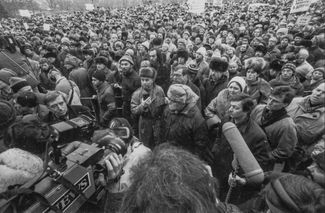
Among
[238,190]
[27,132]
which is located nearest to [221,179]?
[238,190]

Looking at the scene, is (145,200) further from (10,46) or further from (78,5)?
(78,5)

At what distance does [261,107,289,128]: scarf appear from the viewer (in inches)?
93.4

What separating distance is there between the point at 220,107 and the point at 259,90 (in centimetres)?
84

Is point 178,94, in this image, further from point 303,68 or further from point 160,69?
point 160,69

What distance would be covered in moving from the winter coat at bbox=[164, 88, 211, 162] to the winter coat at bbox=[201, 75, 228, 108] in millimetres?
1394

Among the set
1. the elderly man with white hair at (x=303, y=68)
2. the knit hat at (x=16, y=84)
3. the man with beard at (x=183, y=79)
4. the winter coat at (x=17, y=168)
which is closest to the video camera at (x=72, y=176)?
the winter coat at (x=17, y=168)

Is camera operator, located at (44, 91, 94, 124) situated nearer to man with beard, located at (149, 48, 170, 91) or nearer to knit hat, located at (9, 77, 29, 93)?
knit hat, located at (9, 77, 29, 93)

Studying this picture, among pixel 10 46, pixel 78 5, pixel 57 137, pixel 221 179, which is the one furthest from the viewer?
pixel 78 5

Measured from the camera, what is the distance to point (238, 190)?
2.38m

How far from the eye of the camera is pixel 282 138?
89.3 inches

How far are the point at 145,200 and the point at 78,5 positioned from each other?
51.1m

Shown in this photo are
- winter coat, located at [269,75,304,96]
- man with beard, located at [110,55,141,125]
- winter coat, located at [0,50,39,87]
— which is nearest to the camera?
winter coat, located at [269,75,304,96]

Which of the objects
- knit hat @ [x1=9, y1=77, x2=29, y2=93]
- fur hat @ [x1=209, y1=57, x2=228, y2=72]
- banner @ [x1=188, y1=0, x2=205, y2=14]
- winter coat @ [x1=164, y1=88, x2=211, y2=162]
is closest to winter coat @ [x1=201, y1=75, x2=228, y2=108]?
fur hat @ [x1=209, y1=57, x2=228, y2=72]

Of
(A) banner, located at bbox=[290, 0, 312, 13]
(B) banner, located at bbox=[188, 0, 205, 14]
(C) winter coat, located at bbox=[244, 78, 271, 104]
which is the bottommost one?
(C) winter coat, located at bbox=[244, 78, 271, 104]
